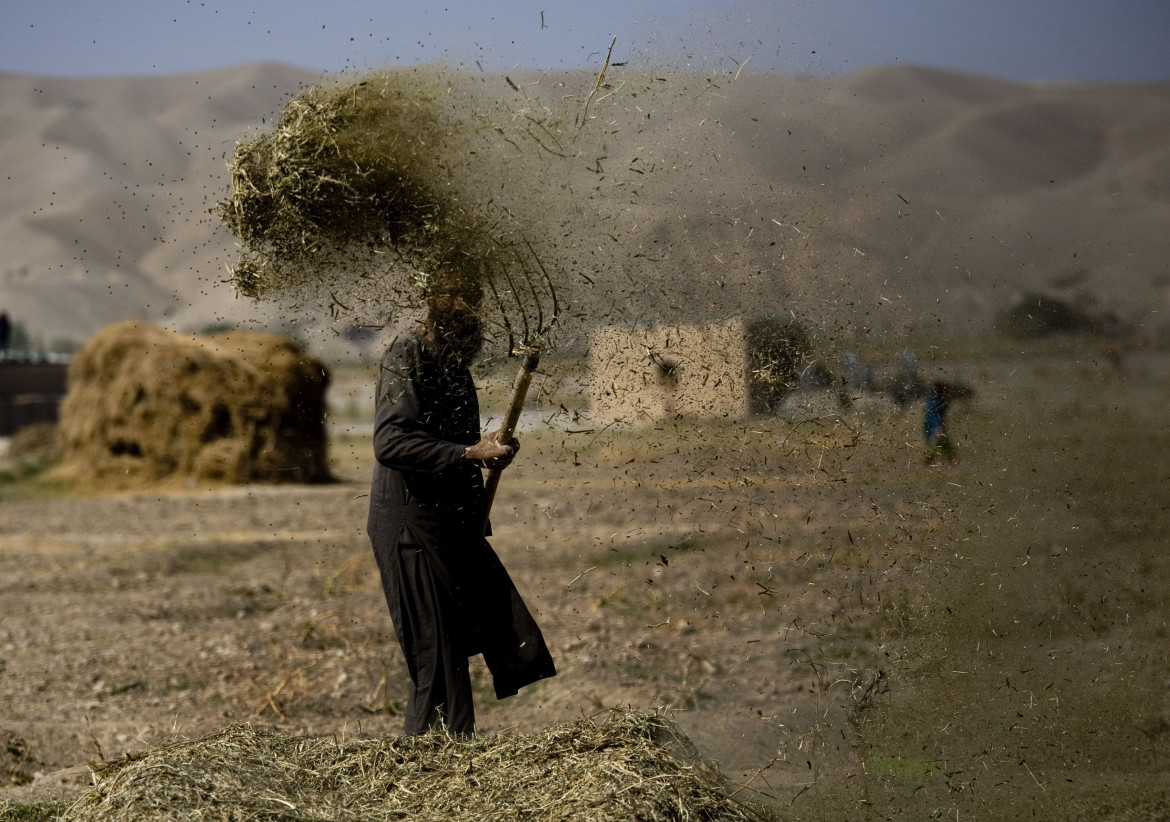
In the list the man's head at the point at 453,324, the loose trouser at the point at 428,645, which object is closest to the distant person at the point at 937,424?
the man's head at the point at 453,324

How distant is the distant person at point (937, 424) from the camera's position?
4.72 metres

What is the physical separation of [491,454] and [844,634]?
2902mm

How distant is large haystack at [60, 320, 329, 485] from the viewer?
17.7m

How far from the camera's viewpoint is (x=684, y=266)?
466 centimetres

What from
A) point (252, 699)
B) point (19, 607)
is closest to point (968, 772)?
point (252, 699)

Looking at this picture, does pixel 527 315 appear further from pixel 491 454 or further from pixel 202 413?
pixel 202 413

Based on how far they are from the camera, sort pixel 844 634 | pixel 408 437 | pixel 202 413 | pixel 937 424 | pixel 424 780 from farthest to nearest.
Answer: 1. pixel 202 413
2. pixel 844 634
3. pixel 937 424
4. pixel 408 437
5. pixel 424 780

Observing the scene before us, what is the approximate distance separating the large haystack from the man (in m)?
12.9

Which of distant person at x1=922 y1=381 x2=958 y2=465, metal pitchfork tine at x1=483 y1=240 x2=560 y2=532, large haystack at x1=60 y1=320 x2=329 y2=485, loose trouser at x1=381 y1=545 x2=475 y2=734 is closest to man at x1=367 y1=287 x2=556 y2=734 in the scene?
loose trouser at x1=381 y1=545 x2=475 y2=734

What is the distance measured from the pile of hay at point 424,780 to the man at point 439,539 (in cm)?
28

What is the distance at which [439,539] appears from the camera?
4.44m

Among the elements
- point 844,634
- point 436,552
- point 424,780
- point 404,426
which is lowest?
point 844,634

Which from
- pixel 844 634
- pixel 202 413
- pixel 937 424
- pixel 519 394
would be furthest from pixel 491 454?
pixel 202 413

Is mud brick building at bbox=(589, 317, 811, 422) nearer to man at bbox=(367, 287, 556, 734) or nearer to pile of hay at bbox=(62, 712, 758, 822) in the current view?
man at bbox=(367, 287, 556, 734)
